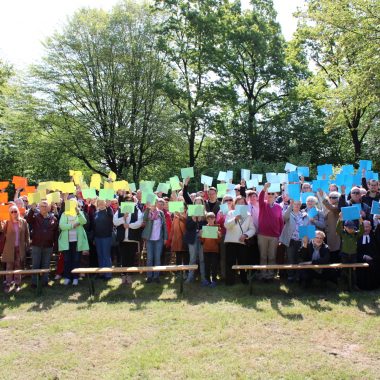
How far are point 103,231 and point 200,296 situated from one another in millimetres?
2620

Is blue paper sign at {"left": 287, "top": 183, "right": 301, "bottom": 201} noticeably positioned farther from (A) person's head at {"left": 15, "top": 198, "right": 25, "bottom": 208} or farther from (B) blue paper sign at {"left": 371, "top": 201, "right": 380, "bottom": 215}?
(A) person's head at {"left": 15, "top": 198, "right": 25, "bottom": 208}

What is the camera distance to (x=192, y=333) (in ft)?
19.7

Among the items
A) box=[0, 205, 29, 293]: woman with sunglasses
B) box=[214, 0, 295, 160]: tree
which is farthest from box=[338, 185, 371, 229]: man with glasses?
box=[214, 0, 295, 160]: tree

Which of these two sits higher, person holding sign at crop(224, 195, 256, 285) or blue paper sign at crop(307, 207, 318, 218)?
blue paper sign at crop(307, 207, 318, 218)

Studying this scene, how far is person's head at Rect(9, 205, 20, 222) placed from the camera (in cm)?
878

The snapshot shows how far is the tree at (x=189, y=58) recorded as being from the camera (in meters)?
24.6

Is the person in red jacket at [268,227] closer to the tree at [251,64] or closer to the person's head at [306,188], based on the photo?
the person's head at [306,188]

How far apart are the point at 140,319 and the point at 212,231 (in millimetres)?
2432

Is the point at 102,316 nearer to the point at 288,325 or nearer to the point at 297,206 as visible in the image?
the point at 288,325

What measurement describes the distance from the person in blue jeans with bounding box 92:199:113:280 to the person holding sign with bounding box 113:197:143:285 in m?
0.19

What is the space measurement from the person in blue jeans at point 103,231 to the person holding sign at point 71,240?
0.26 meters

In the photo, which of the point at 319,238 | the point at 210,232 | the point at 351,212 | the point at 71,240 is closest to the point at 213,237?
the point at 210,232

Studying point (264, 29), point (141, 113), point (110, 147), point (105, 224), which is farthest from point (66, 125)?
point (105, 224)

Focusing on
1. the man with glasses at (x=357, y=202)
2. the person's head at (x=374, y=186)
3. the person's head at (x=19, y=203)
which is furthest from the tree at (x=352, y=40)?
the person's head at (x=19, y=203)
